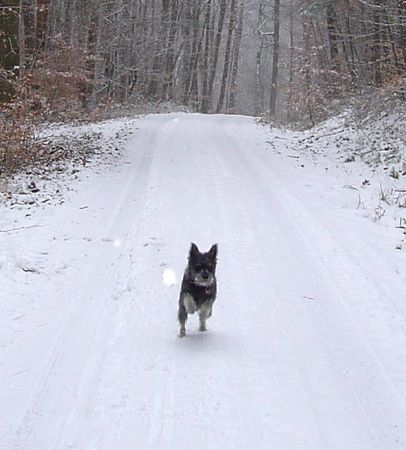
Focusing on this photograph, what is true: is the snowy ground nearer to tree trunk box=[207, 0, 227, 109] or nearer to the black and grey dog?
the black and grey dog

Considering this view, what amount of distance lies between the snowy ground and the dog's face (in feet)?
2.59

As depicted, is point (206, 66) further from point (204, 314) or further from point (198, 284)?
point (198, 284)

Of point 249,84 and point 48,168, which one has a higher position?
point 249,84

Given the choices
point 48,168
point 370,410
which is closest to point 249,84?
point 48,168

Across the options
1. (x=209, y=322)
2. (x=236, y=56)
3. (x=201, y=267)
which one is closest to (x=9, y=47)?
(x=209, y=322)

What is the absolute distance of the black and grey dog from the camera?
6578 mm

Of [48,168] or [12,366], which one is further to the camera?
[48,168]

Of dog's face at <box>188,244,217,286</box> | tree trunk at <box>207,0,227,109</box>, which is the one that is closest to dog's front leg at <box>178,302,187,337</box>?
dog's face at <box>188,244,217,286</box>

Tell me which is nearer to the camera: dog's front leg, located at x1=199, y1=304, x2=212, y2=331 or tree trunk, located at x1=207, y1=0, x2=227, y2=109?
dog's front leg, located at x1=199, y1=304, x2=212, y2=331

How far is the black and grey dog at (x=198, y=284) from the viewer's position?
21.6 ft

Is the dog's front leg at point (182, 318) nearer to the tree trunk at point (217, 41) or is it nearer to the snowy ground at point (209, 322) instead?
the snowy ground at point (209, 322)

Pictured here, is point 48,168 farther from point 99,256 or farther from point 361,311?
point 361,311

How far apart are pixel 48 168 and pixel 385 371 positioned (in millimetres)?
11437

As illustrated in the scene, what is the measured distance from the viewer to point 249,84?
79.9 meters
